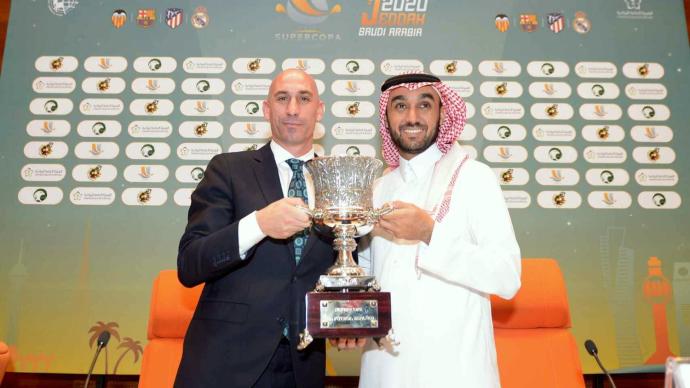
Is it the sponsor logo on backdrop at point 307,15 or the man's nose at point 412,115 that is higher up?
the sponsor logo on backdrop at point 307,15

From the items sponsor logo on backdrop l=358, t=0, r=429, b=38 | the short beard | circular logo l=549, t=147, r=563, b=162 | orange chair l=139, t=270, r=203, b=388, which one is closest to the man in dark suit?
the short beard

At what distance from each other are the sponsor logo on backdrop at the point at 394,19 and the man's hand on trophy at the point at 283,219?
250 cm

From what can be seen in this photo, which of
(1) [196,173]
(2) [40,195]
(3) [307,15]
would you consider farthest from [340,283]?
(2) [40,195]

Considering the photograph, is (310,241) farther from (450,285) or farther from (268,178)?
(450,285)

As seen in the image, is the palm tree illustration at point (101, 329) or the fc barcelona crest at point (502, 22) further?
the fc barcelona crest at point (502, 22)

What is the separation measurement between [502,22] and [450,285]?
2.53m

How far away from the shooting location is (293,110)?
2242 mm

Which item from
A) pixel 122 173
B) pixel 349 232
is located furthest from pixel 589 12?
pixel 122 173

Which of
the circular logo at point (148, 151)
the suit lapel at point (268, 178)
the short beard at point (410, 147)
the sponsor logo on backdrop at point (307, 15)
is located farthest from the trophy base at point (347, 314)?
the sponsor logo on backdrop at point (307, 15)

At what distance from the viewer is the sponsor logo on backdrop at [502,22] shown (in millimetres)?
3963

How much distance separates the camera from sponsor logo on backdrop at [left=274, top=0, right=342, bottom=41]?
3.94 m

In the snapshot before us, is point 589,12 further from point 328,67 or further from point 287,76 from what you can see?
point 287,76

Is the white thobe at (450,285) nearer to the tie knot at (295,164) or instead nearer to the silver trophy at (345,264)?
the silver trophy at (345,264)

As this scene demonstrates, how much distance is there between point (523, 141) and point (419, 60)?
90cm
